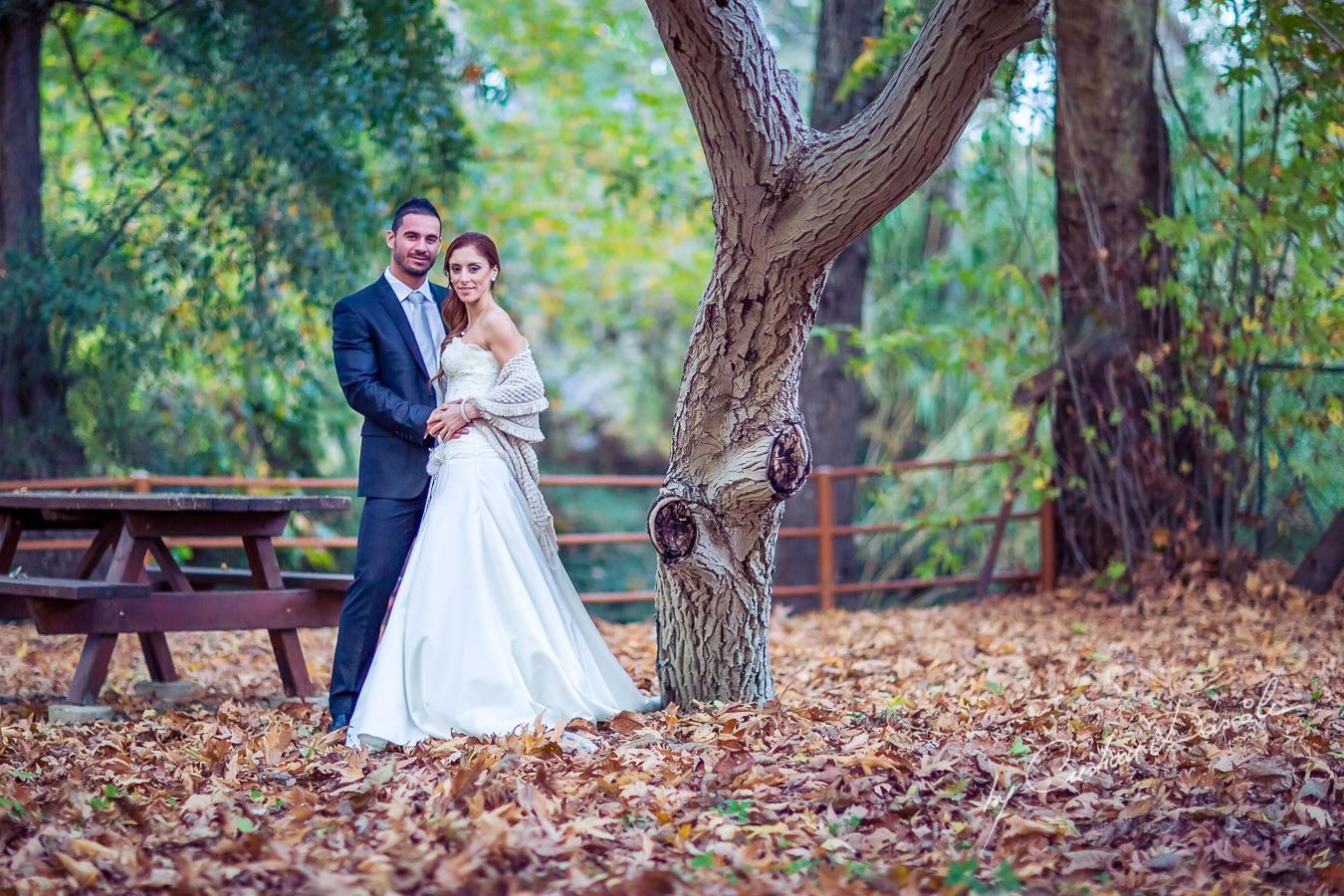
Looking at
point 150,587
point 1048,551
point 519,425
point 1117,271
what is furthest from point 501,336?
point 1048,551

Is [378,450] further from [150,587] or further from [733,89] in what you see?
[733,89]

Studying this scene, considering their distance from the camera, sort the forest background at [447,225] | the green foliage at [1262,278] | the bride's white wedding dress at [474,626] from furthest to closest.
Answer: the forest background at [447,225] < the green foliage at [1262,278] < the bride's white wedding dress at [474,626]

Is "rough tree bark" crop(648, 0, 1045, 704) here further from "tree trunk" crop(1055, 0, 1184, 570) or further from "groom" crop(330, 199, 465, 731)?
"tree trunk" crop(1055, 0, 1184, 570)

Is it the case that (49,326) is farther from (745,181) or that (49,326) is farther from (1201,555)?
(1201,555)

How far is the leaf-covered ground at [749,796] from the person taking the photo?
98.8 inches

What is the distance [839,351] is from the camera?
8.41m

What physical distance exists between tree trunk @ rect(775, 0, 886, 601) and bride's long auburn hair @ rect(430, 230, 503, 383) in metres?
4.20

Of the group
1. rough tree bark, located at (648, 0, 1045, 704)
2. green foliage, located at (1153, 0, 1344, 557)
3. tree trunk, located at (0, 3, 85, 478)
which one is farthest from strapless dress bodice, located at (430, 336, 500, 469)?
tree trunk, located at (0, 3, 85, 478)

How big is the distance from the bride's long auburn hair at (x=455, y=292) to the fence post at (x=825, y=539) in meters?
3.96

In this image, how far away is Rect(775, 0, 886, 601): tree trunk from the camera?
8023 mm

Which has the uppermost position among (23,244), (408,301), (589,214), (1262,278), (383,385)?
(589,214)

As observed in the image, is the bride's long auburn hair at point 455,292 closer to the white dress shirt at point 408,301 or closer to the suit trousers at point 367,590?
the white dress shirt at point 408,301

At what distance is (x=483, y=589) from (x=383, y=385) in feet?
2.87

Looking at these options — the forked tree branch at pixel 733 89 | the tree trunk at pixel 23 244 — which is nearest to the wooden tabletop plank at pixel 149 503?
the forked tree branch at pixel 733 89
